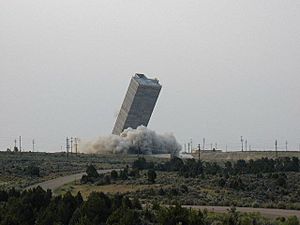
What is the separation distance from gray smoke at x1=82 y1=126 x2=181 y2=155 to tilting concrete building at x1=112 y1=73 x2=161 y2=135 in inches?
117

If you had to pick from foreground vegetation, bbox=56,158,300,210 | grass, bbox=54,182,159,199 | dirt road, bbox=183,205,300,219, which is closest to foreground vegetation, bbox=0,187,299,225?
dirt road, bbox=183,205,300,219

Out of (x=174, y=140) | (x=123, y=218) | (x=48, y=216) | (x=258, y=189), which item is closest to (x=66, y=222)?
(x=48, y=216)

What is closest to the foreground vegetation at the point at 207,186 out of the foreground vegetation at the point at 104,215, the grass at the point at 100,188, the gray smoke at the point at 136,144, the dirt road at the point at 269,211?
the grass at the point at 100,188

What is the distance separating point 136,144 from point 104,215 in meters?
96.6

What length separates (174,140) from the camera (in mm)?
141125

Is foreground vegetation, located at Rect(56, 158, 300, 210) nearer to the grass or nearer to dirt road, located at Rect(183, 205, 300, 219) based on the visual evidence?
the grass

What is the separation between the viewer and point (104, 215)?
30.8 meters

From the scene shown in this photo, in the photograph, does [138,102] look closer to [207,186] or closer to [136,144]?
[136,144]

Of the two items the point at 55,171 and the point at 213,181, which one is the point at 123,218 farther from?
the point at 55,171

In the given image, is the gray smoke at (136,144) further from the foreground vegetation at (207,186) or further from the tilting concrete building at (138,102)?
the foreground vegetation at (207,186)

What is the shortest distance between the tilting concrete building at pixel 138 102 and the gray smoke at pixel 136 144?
2.96 m

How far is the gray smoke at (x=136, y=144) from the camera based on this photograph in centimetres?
12725

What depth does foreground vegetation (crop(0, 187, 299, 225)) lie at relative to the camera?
28312 mm

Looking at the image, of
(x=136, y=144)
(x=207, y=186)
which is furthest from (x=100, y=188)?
(x=136, y=144)
